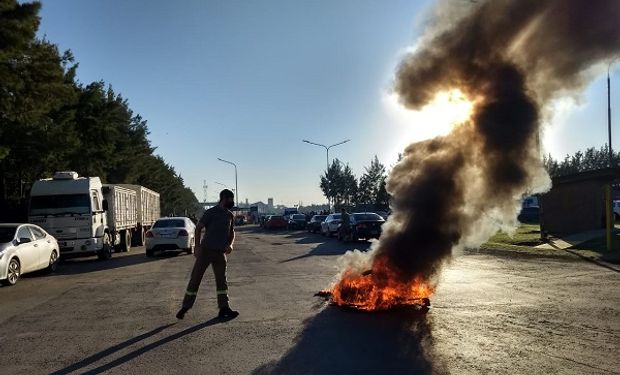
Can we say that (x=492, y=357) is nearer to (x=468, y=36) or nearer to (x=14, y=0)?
(x=468, y=36)

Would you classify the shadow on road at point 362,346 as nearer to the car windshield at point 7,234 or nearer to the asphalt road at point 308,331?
the asphalt road at point 308,331

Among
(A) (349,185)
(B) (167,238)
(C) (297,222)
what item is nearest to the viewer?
(B) (167,238)

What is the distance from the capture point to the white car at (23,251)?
45.0 feet

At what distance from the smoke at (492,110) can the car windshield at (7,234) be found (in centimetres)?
980

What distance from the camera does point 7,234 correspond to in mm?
14742

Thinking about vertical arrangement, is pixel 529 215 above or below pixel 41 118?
below

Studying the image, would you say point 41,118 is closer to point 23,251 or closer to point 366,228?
point 23,251

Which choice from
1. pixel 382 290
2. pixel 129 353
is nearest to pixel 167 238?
pixel 382 290

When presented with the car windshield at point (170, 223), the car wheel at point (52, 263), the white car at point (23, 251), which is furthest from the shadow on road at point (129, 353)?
the car windshield at point (170, 223)

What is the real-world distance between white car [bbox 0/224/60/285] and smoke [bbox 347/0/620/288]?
29.9 feet

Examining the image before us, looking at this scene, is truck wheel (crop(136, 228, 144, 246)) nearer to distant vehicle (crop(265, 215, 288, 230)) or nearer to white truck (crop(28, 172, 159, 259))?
white truck (crop(28, 172, 159, 259))

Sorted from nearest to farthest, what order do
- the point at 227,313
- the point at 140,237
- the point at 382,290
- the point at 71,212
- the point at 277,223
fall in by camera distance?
1. the point at 227,313
2. the point at 382,290
3. the point at 71,212
4. the point at 140,237
5. the point at 277,223

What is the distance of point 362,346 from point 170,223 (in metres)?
17.3

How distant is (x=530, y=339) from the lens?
6.93 m
